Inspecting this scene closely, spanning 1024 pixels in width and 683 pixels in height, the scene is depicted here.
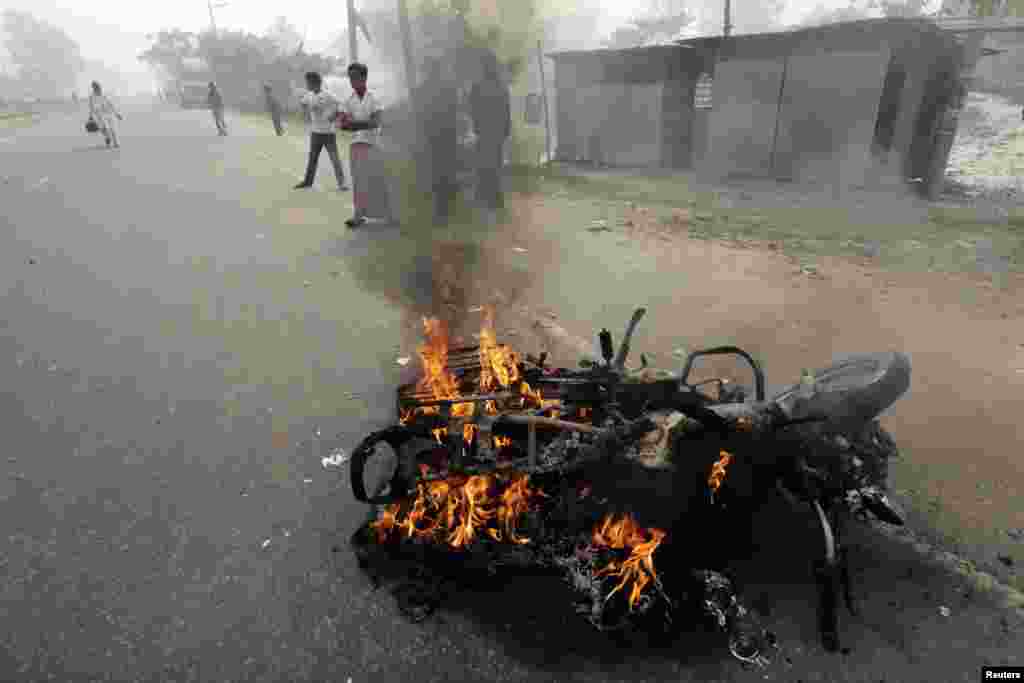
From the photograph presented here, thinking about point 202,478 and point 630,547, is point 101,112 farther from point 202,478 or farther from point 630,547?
point 630,547

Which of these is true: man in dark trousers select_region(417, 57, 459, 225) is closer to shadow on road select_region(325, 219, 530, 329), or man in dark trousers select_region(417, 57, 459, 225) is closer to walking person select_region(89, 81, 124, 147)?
shadow on road select_region(325, 219, 530, 329)

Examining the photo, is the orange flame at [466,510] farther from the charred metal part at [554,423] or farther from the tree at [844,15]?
the tree at [844,15]

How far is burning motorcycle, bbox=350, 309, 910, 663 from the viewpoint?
2.50m

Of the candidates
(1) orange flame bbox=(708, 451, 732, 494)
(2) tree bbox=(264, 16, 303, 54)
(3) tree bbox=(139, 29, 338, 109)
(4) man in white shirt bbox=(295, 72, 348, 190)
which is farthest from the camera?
(2) tree bbox=(264, 16, 303, 54)

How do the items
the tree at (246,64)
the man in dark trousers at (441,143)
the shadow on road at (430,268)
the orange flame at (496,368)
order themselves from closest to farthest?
the orange flame at (496,368) < the shadow on road at (430,268) < the man in dark trousers at (441,143) < the tree at (246,64)

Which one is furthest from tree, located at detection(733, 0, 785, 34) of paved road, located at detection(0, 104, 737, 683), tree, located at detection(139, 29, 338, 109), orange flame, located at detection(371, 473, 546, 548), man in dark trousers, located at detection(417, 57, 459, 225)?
orange flame, located at detection(371, 473, 546, 548)

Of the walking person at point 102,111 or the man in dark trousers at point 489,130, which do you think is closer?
the man in dark trousers at point 489,130

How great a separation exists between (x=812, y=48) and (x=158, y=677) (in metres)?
15.9

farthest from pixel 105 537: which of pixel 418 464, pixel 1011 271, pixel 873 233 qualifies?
pixel 873 233

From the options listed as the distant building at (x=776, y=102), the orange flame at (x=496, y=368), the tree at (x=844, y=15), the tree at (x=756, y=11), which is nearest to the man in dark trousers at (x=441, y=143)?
the orange flame at (x=496, y=368)

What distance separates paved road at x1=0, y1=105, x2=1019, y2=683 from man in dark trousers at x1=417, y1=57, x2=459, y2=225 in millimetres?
3437

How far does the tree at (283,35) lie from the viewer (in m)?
43.0

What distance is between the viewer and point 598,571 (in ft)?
8.34

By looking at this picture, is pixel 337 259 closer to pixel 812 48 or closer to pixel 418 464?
pixel 418 464
